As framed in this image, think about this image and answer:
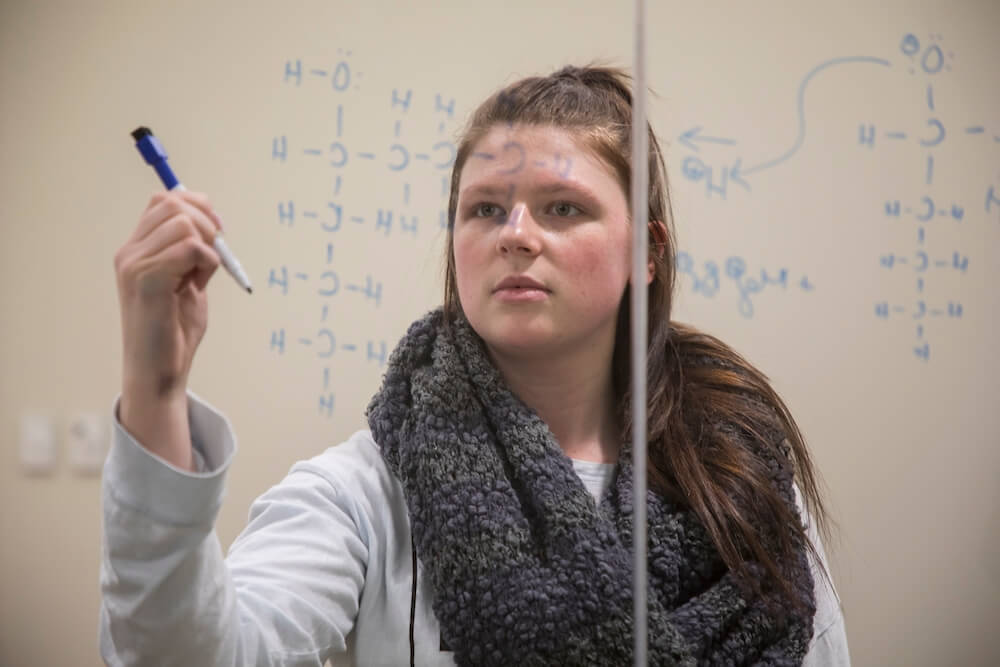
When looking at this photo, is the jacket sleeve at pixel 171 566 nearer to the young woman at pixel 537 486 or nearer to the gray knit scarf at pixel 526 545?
the young woman at pixel 537 486

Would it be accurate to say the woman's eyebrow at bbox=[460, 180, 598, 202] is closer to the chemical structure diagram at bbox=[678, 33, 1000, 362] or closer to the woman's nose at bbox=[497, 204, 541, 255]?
the woman's nose at bbox=[497, 204, 541, 255]

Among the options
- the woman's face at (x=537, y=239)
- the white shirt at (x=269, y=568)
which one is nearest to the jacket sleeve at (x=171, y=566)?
the white shirt at (x=269, y=568)

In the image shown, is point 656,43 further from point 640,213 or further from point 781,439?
point 640,213

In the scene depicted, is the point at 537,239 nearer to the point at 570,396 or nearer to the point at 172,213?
the point at 570,396

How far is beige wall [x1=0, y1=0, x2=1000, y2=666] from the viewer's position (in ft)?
3.75

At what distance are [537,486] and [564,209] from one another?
0.23m

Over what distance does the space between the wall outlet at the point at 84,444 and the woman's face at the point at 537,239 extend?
0.64 metres

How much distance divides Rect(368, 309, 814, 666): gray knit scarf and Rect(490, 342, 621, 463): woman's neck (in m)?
0.04

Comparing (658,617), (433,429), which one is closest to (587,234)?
(433,429)

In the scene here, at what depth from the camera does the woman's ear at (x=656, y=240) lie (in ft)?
2.84

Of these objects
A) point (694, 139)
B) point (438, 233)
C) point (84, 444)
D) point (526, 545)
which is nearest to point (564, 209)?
point (526, 545)

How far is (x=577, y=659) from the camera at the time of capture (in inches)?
26.3

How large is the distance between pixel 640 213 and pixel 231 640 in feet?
1.08

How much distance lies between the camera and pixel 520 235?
716 mm
